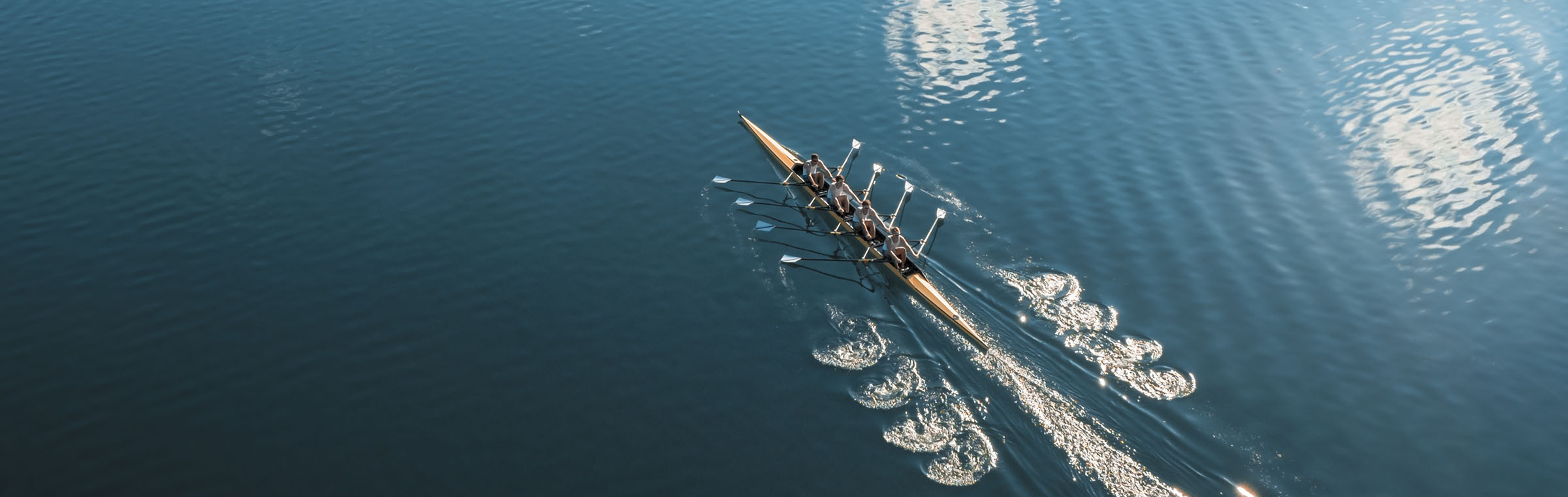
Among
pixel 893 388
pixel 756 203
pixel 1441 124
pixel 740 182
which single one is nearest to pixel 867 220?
pixel 756 203

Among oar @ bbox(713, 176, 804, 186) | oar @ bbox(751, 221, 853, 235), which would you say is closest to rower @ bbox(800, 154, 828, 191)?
oar @ bbox(713, 176, 804, 186)

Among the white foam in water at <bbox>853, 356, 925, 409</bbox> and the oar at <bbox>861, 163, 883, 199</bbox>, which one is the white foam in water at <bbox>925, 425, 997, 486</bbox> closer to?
the white foam in water at <bbox>853, 356, 925, 409</bbox>

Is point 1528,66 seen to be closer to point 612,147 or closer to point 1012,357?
point 1012,357

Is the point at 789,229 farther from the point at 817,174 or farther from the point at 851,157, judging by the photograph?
the point at 851,157

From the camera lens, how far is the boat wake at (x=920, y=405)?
23250mm

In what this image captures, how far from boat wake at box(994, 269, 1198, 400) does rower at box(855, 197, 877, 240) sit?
3.98 m

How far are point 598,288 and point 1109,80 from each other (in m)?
25.3

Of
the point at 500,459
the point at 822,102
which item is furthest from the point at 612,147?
the point at 500,459

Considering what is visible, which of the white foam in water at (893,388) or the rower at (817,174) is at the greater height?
the rower at (817,174)

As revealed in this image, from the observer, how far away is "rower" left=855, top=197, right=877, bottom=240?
31484mm

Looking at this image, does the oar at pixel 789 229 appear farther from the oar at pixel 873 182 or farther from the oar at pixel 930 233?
the oar at pixel 930 233

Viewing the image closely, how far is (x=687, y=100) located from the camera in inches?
1663

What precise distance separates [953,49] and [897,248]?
A: 809 inches

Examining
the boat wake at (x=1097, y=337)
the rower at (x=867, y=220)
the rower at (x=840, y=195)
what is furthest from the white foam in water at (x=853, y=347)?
the rower at (x=840, y=195)
